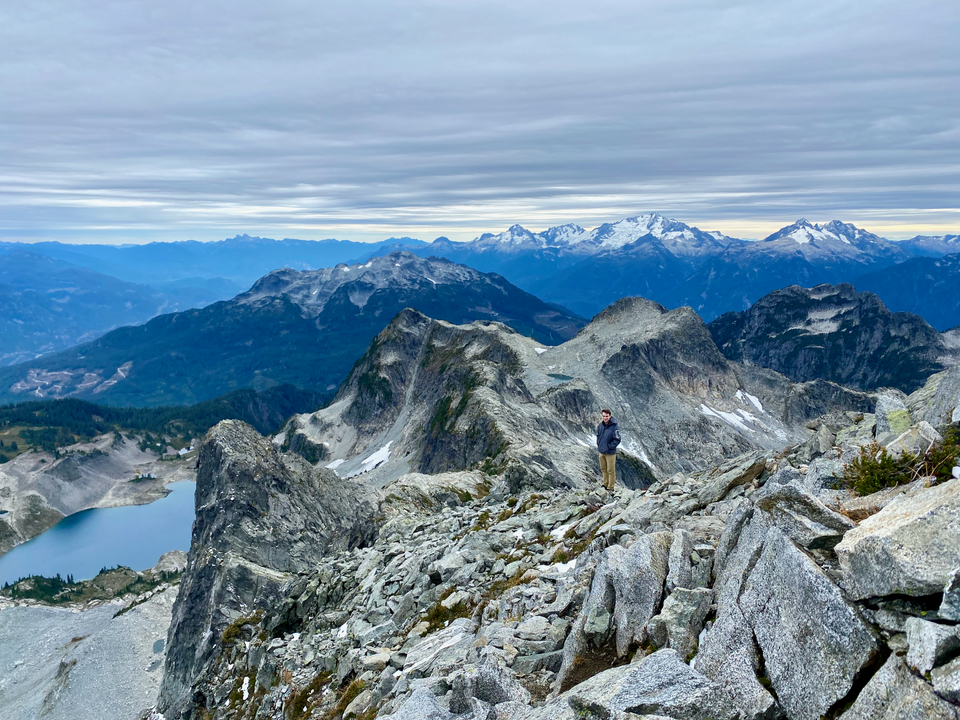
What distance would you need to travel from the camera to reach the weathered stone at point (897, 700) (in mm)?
7614

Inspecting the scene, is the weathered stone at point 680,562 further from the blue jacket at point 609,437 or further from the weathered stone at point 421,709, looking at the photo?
the blue jacket at point 609,437

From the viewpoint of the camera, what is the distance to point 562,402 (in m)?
130

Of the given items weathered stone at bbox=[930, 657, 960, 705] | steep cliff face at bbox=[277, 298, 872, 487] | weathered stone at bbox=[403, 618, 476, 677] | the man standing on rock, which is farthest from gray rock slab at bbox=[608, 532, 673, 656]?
steep cliff face at bbox=[277, 298, 872, 487]

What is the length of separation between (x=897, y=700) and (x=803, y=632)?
169cm

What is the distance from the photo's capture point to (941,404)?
641 inches

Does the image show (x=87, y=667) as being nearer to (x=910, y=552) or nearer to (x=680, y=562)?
(x=680, y=562)

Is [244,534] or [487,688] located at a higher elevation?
[487,688]

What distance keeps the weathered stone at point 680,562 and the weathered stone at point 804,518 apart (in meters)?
2.25

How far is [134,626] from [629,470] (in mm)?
104906

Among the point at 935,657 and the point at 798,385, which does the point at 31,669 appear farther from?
the point at 798,385

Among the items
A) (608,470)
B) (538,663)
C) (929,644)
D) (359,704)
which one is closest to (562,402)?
(608,470)

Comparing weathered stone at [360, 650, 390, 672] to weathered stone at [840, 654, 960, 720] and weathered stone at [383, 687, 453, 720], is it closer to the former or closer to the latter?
weathered stone at [383, 687, 453, 720]

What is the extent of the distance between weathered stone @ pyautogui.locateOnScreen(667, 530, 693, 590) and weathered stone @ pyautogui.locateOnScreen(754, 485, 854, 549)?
225cm

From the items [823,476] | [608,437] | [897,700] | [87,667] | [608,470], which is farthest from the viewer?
[87,667]
